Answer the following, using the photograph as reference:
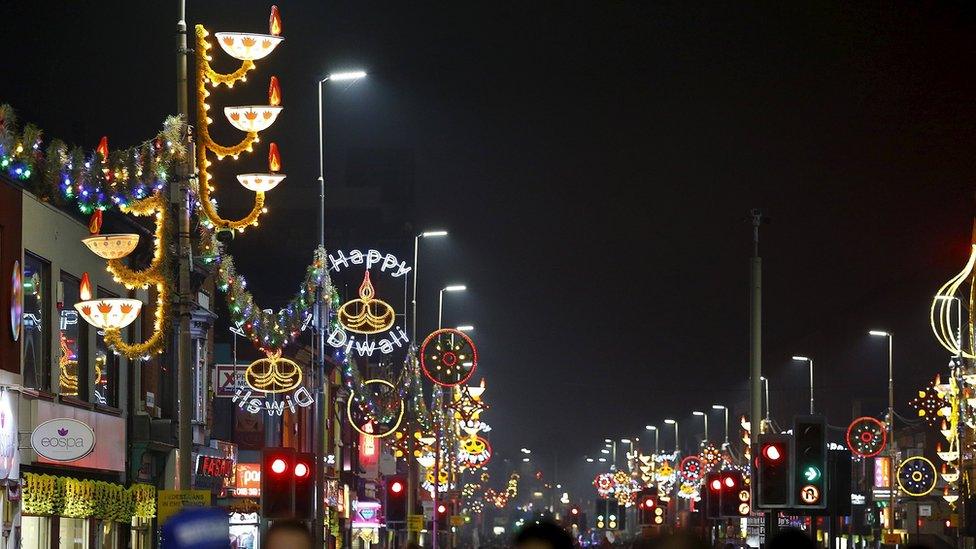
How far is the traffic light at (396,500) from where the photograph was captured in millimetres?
42688

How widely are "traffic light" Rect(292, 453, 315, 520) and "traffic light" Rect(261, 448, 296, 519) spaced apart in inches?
6.3

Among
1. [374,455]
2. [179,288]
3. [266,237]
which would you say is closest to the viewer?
[179,288]

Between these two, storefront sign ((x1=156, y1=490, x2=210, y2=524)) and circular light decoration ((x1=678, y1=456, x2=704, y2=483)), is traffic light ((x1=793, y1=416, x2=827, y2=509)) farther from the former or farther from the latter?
circular light decoration ((x1=678, y1=456, x2=704, y2=483))

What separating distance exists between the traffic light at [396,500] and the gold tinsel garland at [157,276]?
53.0ft

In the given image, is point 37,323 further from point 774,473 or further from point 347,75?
point 774,473

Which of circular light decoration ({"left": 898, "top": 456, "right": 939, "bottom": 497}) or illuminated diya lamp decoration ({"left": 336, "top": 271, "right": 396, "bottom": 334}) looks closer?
illuminated diya lamp decoration ({"left": 336, "top": 271, "right": 396, "bottom": 334})

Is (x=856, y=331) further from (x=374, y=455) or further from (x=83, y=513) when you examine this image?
(x=83, y=513)

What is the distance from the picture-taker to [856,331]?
11700 cm

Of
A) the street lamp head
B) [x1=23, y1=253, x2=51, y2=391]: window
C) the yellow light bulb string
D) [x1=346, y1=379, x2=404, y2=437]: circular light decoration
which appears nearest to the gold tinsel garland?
the yellow light bulb string

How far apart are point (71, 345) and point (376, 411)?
22.1 metres

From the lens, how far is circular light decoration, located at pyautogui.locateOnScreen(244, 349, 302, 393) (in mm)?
44969

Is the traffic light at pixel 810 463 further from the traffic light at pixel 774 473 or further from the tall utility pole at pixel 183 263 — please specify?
the tall utility pole at pixel 183 263

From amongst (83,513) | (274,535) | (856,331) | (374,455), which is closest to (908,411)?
(856,331)

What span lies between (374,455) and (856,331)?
38381 millimetres
